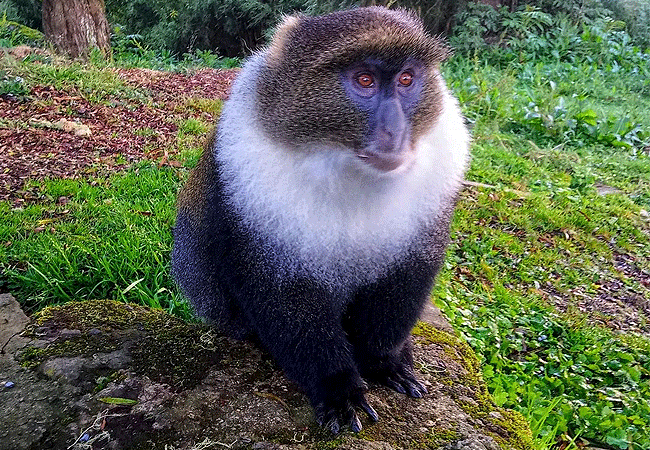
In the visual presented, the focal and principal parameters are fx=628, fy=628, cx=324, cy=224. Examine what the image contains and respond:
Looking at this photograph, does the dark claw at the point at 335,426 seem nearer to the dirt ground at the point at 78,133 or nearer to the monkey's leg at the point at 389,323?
the monkey's leg at the point at 389,323

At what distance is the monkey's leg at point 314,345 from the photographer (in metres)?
2.17

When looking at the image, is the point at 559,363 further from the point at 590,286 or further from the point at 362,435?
the point at 362,435

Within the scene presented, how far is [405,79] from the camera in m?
2.04

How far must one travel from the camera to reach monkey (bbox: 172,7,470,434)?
78.1 inches

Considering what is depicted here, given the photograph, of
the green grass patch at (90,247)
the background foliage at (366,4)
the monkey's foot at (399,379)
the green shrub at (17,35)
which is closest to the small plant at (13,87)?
the green grass patch at (90,247)

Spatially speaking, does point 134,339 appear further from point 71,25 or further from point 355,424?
point 71,25

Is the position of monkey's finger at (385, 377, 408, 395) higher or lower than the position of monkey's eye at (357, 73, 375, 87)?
lower

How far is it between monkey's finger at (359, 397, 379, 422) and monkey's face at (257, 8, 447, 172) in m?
0.89

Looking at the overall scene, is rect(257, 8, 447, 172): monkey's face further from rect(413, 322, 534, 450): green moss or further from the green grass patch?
the green grass patch

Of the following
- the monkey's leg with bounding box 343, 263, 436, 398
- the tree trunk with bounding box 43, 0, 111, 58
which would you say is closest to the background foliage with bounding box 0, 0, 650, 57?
the tree trunk with bounding box 43, 0, 111, 58

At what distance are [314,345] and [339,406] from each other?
24 centimetres

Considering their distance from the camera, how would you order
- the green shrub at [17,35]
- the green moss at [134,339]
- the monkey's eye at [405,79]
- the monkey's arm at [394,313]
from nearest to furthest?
1. the monkey's eye at [405,79]
2. the monkey's arm at [394,313]
3. the green moss at [134,339]
4. the green shrub at [17,35]

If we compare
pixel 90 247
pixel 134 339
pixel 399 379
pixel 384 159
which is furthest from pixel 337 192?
pixel 90 247

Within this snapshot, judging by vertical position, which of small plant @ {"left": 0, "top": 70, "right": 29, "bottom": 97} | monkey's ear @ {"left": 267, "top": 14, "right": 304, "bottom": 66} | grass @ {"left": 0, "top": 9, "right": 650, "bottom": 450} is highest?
monkey's ear @ {"left": 267, "top": 14, "right": 304, "bottom": 66}
